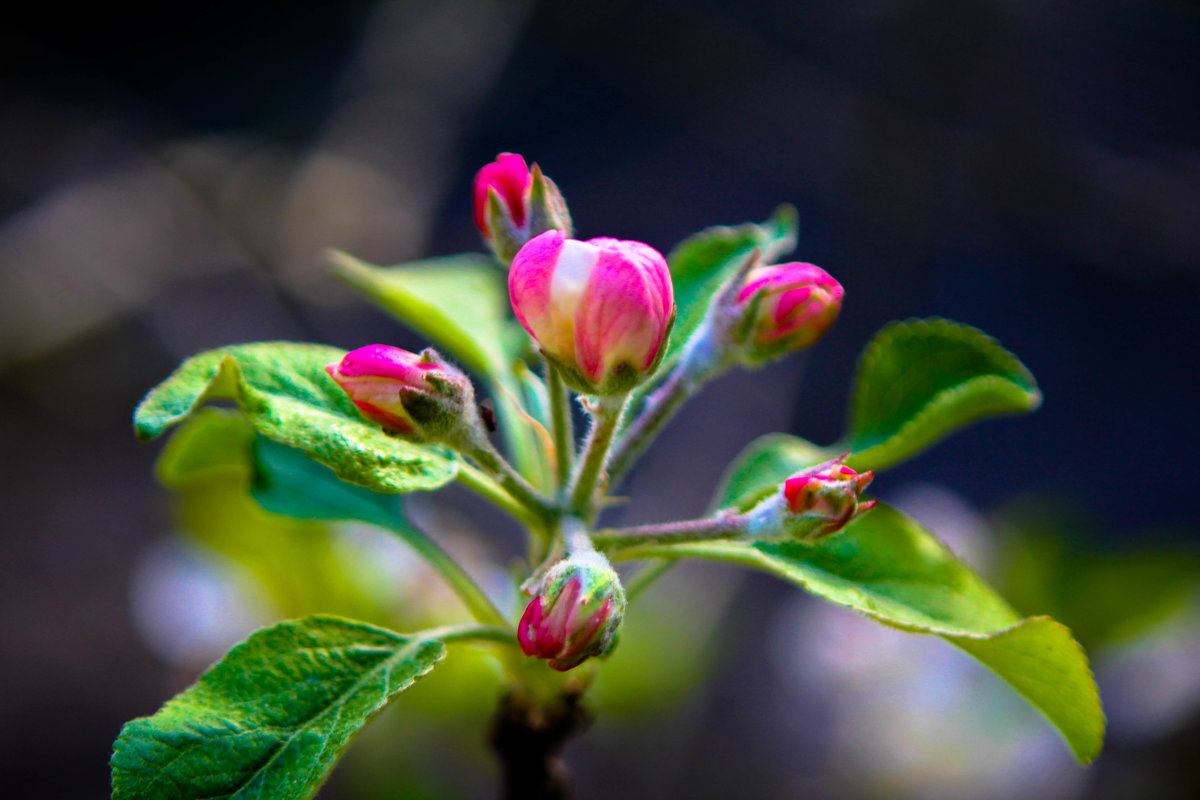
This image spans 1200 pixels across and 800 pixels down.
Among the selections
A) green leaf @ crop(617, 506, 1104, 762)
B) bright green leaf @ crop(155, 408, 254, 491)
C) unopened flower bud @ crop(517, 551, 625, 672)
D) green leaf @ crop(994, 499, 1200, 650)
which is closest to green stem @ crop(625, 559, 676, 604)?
green leaf @ crop(617, 506, 1104, 762)

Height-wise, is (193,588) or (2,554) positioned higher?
(193,588)

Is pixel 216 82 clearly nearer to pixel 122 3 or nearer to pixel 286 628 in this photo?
pixel 122 3

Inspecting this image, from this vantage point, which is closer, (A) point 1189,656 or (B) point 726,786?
(A) point 1189,656

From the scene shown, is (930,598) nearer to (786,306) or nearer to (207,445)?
(786,306)

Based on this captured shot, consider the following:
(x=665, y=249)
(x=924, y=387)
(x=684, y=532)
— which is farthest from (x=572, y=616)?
(x=665, y=249)

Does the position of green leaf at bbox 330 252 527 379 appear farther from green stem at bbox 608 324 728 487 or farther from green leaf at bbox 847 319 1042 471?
green leaf at bbox 847 319 1042 471

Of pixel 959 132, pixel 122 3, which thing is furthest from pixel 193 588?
pixel 122 3
